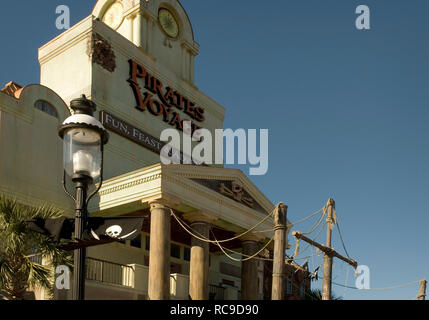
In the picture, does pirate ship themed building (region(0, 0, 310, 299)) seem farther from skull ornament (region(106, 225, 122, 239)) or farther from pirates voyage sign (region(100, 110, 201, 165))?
skull ornament (region(106, 225, 122, 239))

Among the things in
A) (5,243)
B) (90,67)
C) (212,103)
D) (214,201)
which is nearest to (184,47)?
(212,103)

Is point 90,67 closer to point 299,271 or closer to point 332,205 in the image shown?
point 332,205

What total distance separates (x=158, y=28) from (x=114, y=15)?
3.17 m

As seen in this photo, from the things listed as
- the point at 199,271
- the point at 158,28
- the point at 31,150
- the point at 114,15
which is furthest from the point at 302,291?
the point at 31,150

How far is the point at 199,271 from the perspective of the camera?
90.6 feet

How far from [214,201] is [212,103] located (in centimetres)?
1414

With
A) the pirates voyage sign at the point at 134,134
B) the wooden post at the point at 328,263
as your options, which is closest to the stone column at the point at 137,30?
the pirates voyage sign at the point at 134,134

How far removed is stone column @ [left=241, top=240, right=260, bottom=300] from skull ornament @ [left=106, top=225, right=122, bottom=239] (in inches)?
917

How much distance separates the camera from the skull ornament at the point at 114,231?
8463 millimetres

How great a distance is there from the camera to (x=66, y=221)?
353 inches

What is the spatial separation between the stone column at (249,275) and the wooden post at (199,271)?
4.09 metres

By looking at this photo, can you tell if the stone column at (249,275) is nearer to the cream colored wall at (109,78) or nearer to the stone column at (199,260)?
the stone column at (199,260)

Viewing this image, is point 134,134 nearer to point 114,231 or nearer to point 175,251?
point 175,251

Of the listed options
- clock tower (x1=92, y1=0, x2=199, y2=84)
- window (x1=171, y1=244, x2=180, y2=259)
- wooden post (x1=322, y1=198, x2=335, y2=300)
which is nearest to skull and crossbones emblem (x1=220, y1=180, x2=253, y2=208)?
window (x1=171, y1=244, x2=180, y2=259)
